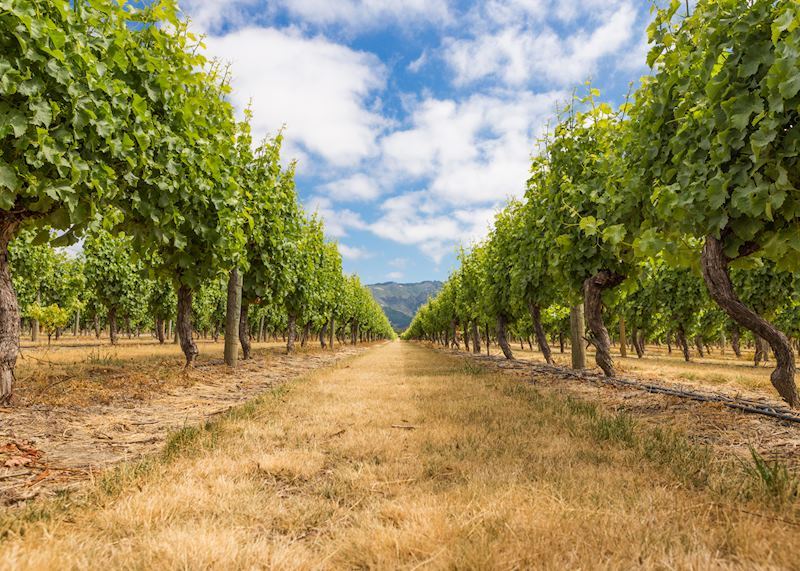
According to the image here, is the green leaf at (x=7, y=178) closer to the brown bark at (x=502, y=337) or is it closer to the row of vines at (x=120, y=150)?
the row of vines at (x=120, y=150)

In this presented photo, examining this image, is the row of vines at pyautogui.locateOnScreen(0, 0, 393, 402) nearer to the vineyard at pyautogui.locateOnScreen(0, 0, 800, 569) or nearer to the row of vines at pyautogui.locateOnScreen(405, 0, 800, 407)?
the vineyard at pyautogui.locateOnScreen(0, 0, 800, 569)

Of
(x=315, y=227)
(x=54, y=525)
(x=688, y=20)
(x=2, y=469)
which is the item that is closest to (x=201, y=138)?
(x=2, y=469)

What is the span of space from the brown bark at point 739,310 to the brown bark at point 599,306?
4324 millimetres

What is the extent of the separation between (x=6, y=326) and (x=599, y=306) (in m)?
11.7

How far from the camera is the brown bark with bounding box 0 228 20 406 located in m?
6.03

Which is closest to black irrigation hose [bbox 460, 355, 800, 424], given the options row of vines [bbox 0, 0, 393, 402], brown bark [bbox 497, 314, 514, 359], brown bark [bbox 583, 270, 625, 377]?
brown bark [bbox 583, 270, 625, 377]

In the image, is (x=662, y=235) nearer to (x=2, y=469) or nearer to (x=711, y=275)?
(x=711, y=275)

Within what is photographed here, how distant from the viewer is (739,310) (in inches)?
233

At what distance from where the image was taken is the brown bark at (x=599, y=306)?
10.6 meters

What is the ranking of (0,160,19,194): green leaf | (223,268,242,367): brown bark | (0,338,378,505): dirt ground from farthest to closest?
1. (223,268,242,367): brown bark
2. (0,160,19,194): green leaf
3. (0,338,378,505): dirt ground

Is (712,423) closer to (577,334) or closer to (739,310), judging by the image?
(739,310)

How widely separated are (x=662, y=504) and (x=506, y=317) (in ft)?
65.3

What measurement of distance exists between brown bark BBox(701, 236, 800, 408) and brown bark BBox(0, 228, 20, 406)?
970 cm

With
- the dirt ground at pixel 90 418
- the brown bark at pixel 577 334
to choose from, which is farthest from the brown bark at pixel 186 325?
the brown bark at pixel 577 334
